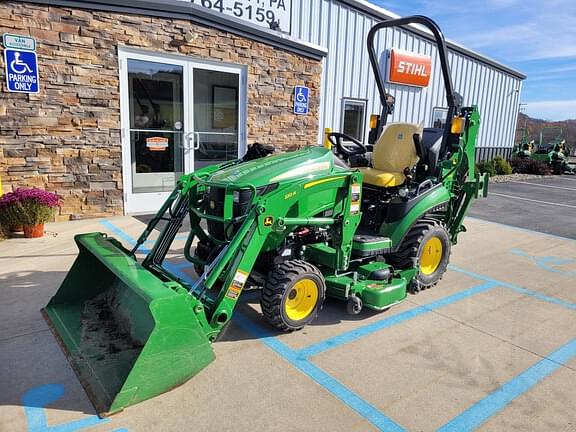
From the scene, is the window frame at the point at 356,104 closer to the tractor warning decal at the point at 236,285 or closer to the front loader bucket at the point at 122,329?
the front loader bucket at the point at 122,329

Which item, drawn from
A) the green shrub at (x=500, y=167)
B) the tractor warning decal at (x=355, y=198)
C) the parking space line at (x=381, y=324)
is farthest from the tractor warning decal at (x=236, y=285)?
the green shrub at (x=500, y=167)

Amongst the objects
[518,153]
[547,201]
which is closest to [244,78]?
[547,201]

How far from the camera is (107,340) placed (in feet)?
9.62

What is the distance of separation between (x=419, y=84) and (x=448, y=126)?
820 cm

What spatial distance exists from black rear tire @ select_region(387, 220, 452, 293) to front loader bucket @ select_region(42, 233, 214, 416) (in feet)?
7.58

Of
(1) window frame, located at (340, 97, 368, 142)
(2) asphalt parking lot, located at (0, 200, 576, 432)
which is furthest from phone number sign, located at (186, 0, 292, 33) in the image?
(2) asphalt parking lot, located at (0, 200, 576, 432)

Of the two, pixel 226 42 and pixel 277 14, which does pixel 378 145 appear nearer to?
pixel 226 42

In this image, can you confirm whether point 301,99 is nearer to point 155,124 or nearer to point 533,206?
point 155,124

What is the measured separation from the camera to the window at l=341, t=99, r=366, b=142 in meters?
11.0

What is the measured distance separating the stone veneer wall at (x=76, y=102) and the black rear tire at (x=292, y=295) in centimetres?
461

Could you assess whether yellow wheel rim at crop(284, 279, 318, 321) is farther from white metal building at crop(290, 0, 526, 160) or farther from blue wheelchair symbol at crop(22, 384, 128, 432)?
white metal building at crop(290, 0, 526, 160)

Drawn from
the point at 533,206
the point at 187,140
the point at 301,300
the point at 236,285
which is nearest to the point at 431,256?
the point at 301,300

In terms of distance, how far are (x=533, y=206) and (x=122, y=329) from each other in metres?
9.72

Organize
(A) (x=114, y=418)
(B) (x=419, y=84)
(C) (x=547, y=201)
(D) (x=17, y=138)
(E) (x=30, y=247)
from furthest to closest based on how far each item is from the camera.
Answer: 1. (B) (x=419, y=84)
2. (C) (x=547, y=201)
3. (D) (x=17, y=138)
4. (E) (x=30, y=247)
5. (A) (x=114, y=418)
